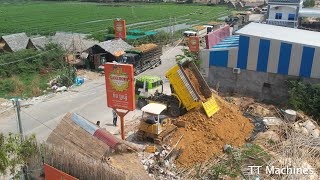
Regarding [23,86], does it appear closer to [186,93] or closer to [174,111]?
[174,111]

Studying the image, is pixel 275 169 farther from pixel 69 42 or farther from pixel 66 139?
pixel 69 42

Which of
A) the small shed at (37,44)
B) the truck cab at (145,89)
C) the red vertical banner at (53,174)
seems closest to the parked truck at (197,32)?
the small shed at (37,44)

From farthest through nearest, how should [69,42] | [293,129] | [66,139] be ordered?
[69,42] → [293,129] → [66,139]

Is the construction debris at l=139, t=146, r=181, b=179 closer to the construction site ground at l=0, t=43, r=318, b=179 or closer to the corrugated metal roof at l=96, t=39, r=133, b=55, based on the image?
the construction site ground at l=0, t=43, r=318, b=179

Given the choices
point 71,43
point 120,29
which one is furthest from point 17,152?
point 71,43

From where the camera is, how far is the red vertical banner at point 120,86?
1386cm

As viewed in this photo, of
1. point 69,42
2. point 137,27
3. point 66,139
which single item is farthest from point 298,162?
point 137,27

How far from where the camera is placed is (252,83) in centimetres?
2261

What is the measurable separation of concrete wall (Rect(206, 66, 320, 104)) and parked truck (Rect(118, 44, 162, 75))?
25.5 feet

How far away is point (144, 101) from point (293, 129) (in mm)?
8778

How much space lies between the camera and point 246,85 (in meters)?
22.8

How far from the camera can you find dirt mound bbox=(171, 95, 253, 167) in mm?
14791

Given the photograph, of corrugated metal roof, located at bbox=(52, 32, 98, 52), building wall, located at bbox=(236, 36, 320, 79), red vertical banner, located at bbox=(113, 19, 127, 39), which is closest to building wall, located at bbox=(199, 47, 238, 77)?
building wall, located at bbox=(236, 36, 320, 79)

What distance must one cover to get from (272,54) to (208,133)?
813 cm
